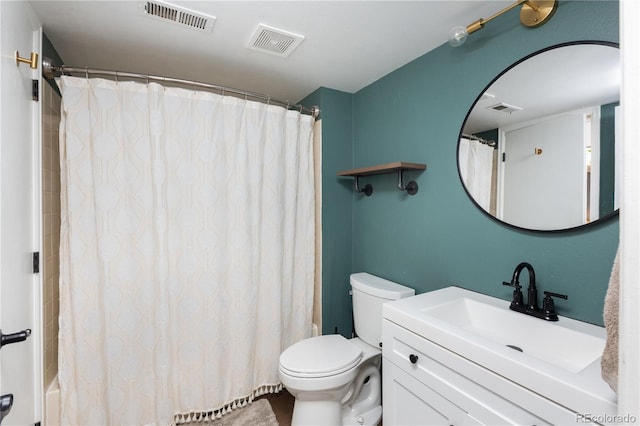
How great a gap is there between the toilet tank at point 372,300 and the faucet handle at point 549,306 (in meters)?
0.67

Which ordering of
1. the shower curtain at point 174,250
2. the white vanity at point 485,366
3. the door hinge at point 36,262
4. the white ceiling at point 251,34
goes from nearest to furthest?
the white vanity at point 485,366 < the door hinge at point 36,262 < the white ceiling at point 251,34 < the shower curtain at point 174,250

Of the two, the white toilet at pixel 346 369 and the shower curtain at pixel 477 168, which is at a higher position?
the shower curtain at pixel 477 168

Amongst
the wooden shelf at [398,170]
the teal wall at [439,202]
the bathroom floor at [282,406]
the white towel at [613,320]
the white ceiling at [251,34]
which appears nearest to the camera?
the white towel at [613,320]

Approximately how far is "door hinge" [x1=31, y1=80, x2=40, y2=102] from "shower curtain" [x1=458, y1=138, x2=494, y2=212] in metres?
2.04

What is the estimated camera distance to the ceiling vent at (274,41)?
4.89 feet

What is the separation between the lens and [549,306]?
1.14 m

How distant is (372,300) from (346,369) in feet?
1.43

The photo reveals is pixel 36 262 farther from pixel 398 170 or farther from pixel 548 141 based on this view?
pixel 548 141

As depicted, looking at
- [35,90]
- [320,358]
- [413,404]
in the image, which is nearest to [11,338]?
[35,90]

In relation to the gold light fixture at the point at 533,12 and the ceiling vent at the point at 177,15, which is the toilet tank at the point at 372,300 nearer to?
the gold light fixture at the point at 533,12

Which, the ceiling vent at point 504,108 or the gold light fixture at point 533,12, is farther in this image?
the ceiling vent at point 504,108

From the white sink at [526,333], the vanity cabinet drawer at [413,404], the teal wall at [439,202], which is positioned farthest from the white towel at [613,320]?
the teal wall at [439,202]

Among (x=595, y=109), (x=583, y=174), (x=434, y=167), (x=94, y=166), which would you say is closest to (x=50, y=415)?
(x=94, y=166)

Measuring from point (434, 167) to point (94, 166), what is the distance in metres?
1.87
